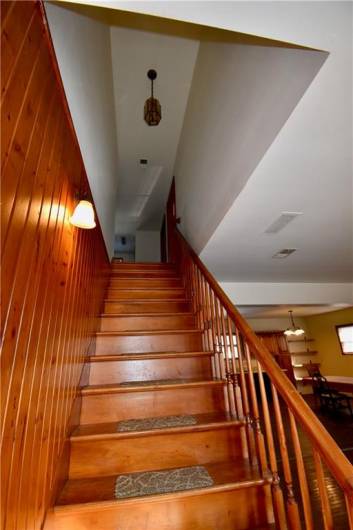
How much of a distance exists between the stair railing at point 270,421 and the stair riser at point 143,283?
1.03 m

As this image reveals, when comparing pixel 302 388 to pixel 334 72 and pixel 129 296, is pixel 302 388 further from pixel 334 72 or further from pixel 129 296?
pixel 334 72

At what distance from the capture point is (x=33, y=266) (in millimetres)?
979

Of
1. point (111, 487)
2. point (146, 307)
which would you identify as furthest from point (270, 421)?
point (146, 307)

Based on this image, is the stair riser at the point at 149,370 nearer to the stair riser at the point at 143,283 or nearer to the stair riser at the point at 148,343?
the stair riser at the point at 148,343

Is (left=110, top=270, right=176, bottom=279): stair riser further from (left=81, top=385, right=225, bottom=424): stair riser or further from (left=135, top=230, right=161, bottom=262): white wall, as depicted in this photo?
(left=135, top=230, right=161, bottom=262): white wall

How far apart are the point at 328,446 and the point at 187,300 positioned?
231 cm

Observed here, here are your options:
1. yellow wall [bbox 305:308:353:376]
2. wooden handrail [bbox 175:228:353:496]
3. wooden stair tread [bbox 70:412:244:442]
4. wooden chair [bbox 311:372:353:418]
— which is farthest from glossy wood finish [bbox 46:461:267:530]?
yellow wall [bbox 305:308:353:376]

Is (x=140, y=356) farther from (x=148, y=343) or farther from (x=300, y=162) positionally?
(x=300, y=162)

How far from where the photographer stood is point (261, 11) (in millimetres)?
1035

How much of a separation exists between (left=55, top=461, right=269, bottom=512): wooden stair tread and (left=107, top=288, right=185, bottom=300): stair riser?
1.99 meters

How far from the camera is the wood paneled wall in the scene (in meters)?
0.78

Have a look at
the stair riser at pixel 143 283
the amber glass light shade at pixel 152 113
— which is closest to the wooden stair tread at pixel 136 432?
the stair riser at pixel 143 283


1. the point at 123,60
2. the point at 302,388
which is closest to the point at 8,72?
the point at 123,60

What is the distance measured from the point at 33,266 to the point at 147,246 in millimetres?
7202
